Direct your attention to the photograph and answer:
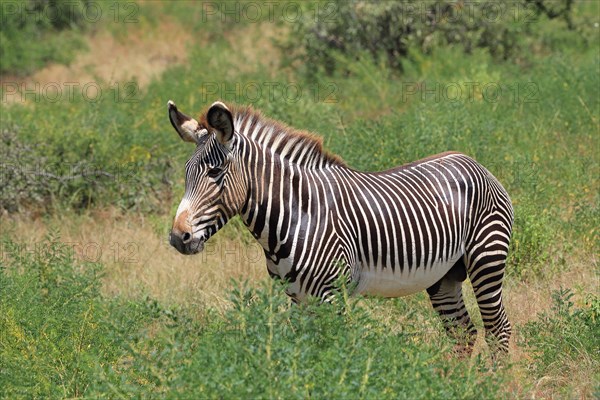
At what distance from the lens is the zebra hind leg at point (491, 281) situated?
21.9 feet

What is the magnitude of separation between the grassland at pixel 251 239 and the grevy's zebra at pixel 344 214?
32 cm

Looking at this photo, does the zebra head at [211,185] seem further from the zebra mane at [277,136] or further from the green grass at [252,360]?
the green grass at [252,360]

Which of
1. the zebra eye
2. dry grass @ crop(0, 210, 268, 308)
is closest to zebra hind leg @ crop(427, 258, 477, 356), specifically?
dry grass @ crop(0, 210, 268, 308)

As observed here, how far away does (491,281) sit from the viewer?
6.70 m

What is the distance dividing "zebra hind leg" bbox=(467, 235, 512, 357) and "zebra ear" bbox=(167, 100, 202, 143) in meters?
Result: 2.14

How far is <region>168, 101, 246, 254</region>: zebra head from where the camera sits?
18.5 ft

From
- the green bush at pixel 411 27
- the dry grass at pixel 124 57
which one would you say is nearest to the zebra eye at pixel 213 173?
the green bush at pixel 411 27

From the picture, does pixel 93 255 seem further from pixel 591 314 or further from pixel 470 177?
pixel 591 314

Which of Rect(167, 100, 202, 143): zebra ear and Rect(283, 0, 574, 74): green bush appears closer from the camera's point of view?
Rect(167, 100, 202, 143): zebra ear

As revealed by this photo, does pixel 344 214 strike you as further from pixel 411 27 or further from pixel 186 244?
pixel 411 27

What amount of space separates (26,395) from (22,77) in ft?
45.5

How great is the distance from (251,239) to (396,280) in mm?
3130

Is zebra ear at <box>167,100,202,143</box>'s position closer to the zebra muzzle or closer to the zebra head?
the zebra head

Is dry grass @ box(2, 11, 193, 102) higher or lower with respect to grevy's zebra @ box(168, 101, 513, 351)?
lower
